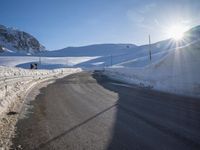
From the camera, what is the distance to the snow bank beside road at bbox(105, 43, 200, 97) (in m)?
21.4

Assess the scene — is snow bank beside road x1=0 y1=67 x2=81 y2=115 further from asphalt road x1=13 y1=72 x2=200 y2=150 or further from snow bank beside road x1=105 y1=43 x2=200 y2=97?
snow bank beside road x1=105 y1=43 x2=200 y2=97

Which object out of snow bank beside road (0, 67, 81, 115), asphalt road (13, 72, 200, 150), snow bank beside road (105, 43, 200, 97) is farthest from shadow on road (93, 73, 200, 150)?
snow bank beside road (105, 43, 200, 97)

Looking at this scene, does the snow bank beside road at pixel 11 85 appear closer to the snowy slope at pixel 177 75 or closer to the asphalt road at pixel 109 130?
the asphalt road at pixel 109 130

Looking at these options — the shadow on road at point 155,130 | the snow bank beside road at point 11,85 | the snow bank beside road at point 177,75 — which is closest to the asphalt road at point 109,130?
the shadow on road at point 155,130

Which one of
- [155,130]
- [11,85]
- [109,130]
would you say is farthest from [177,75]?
[109,130]

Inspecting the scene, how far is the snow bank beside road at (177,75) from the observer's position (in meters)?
21.4

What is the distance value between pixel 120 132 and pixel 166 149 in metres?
1.87

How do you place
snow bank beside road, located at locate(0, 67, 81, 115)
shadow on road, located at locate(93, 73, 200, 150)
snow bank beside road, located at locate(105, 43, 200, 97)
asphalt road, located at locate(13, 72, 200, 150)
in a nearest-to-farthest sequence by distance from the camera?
shadow on road, located at locate(93, 73, 200, 150) → asphalt road, located at locate(13, 72, 200, 150) → snow bank beside road, located at locate(0, 67, 81, 115) → snow bank beside road, located at locate(105, 43, 200, 97)

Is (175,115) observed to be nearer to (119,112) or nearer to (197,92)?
(119,112)

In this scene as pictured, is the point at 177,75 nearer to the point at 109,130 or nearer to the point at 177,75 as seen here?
the point at 177,75

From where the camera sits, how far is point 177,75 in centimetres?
3048

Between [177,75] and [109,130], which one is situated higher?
[177,75]

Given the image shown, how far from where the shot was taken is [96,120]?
A: 31.5 ft

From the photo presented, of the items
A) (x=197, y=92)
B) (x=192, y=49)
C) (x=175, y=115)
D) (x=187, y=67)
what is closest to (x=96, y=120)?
(x=175, y=115)
